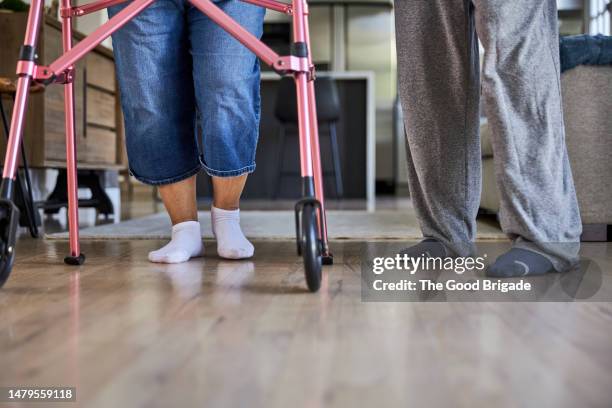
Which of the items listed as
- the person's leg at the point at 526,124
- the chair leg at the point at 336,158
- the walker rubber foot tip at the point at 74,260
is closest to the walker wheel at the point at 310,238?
the person's leg at the point at 526,124

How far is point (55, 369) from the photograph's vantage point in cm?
55

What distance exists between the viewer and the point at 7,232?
33.0 inches

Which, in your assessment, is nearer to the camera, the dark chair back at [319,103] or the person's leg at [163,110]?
the person's leg at [163,110]

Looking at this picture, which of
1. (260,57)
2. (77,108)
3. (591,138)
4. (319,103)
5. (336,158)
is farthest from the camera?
(336,158)

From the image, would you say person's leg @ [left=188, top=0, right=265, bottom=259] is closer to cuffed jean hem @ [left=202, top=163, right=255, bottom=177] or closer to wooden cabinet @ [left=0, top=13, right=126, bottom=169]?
cuffed jean hem @ [left=202, top=163, right=255, bottom=177]

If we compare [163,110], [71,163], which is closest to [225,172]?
[163,110]

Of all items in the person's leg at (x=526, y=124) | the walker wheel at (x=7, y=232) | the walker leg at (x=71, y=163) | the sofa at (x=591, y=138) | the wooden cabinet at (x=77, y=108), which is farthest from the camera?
the wooden cabinet at (x=77, y=108)

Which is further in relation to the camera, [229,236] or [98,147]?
[98,147]

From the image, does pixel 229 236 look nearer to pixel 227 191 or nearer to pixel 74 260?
pixel 227 191

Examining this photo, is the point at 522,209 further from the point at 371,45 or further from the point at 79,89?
the point at 371,45

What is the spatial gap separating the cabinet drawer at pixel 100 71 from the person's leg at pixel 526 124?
212 cm

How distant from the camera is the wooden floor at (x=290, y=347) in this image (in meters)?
0.49

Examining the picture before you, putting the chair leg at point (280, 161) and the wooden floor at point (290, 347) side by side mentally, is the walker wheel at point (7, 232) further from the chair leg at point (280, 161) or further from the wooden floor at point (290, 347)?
the chair leg at point (280, 161)

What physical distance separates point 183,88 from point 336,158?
10.5 ft
